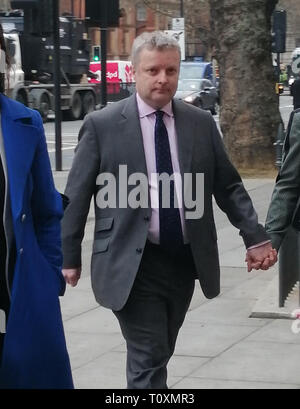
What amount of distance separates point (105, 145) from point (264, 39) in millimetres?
15133

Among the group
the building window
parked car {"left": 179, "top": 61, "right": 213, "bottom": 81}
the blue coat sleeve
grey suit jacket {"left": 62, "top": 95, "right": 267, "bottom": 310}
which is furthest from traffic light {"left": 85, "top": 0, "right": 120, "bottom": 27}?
the building window

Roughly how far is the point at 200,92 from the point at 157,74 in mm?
36576

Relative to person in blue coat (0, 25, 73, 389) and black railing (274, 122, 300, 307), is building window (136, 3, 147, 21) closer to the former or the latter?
black railing (274, 122, 300, 307)

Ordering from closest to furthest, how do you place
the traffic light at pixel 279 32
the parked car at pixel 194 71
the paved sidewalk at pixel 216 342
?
the paved sidewalk at pixel 216 342 → the traffic light at pixel 279 32 → the parked car at pixel 194 71

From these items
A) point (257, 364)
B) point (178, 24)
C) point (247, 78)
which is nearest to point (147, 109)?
point (257, 364)

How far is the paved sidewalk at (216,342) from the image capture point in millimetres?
6328

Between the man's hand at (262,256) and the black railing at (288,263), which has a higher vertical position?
the man's hand at (262,256)

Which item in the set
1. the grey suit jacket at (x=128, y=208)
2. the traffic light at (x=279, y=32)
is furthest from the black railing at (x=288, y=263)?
the traffic light at (x=279, y=32)

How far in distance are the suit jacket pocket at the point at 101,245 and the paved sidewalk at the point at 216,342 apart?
1.39 meters

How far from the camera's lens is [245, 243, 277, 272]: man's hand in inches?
200

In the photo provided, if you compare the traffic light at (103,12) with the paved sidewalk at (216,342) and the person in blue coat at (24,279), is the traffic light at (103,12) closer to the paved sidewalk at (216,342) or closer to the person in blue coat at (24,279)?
the paved sidewalk at (216,342)

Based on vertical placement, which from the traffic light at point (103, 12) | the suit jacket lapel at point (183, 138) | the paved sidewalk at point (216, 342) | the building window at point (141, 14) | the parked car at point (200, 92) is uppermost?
the suit jacket lapel at point (183, 138)

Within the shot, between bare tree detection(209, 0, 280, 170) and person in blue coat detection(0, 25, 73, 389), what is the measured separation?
16.0m
